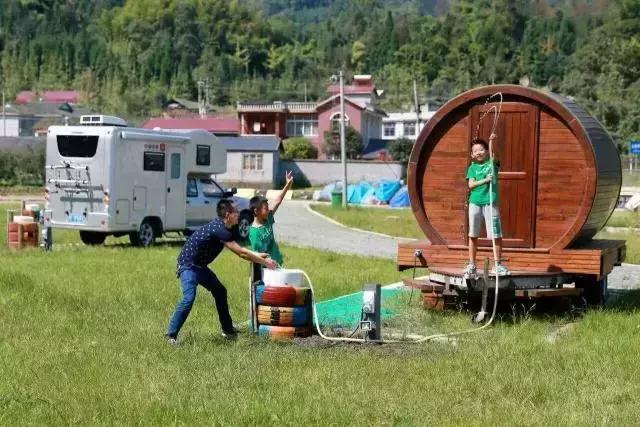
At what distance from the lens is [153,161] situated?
22438 mm

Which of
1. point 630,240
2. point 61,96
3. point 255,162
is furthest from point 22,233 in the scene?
point 61,96

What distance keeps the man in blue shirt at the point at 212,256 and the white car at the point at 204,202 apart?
1349 centimetres

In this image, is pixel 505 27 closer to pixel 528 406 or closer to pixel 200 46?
pixel 200 46

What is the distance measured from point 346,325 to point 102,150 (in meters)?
11.7

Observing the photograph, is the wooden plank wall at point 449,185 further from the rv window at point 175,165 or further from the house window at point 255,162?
the house window at point 255,162

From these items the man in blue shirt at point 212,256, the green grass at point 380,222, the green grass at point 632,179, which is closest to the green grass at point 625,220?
the green grass at point 380,222

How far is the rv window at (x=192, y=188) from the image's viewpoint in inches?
951

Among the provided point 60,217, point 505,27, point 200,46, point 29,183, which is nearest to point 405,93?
point 505,27

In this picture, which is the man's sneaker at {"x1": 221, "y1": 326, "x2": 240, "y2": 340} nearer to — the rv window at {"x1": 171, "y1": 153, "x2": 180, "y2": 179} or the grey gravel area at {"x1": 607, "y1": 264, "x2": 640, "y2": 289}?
the grey gravel area at {"x1": 607, "y1": 264, "x2": 640, "y2": 289}

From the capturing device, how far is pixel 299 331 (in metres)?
10.1

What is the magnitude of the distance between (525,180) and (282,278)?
3.55 metres

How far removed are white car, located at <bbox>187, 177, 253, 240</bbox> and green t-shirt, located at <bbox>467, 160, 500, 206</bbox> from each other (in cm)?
1282

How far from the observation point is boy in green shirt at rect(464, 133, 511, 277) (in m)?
11.0

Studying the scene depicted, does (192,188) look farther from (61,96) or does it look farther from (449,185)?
(61,96)
